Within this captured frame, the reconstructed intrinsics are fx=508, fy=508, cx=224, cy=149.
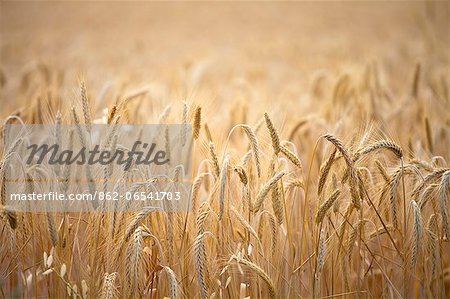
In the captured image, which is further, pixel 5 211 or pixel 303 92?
pixel 303 92

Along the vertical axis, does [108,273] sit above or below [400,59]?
below

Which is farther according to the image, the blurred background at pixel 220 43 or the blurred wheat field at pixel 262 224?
the blurred background at pixel 220 43

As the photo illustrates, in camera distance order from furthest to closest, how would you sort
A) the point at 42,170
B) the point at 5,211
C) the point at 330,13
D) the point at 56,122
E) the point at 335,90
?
the point at 330,13 < the point at 335,90 < the point at 56,122 < the point at 42,170 < the point at 5,211

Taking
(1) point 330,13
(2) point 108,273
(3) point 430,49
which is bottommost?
(2) point 108,273

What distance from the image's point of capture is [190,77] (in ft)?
17.2

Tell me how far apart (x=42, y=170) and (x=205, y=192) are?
725 mm

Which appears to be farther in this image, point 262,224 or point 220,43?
point 220,43

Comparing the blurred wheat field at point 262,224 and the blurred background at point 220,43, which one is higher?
the blurred background at point 220,43

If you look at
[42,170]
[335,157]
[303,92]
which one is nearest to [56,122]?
[42,170]

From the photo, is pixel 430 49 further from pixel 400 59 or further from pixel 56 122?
pixel 56 122

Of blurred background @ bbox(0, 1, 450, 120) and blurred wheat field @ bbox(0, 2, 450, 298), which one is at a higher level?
blurred background @ bbox(0, 1, 450, 120)

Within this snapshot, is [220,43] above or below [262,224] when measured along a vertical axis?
above

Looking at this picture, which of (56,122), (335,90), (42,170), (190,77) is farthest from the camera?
(190,77)

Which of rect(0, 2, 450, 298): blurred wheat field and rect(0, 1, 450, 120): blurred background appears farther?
rect(0, 1, 450, 120): blurred background
